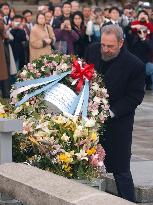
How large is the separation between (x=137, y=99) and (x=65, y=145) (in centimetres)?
118

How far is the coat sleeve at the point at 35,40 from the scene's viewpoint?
18359mm

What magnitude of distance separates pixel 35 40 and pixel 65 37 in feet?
5.09

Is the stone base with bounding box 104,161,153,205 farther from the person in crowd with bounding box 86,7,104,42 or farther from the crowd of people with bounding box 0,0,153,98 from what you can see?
the person in crowd with bounding box 86,7,104,42

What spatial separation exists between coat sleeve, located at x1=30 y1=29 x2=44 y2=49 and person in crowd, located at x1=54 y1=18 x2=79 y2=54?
4.09ft

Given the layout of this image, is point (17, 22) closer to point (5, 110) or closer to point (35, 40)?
point (35, 40)

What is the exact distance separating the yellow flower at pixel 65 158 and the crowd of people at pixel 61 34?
1134 centimetres

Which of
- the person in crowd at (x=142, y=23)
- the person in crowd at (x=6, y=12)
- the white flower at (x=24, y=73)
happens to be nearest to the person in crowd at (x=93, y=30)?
the person in crowd at (x=142, y=23)

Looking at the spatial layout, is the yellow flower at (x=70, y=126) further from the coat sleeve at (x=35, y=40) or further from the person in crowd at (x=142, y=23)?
the person in crowd at (x=142, y=23)

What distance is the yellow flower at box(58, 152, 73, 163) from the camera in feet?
21.6

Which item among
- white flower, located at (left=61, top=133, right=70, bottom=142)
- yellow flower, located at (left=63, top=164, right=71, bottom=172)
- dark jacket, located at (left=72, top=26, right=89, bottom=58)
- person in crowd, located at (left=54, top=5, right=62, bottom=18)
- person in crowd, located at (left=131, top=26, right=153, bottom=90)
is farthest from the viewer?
person in crowd, located at (left=54, top=5, right=62, bottom=18)

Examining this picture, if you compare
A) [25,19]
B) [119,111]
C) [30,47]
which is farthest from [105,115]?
[25,19]

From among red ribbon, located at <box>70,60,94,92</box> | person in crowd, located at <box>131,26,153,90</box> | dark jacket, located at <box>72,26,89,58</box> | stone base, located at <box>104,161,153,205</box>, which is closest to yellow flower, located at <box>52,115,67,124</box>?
red ribbon, located at <box>70,60,94,92</box>

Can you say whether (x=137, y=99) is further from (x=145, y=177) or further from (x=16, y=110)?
(x=145, y=177)

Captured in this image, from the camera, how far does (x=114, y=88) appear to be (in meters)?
7.67
